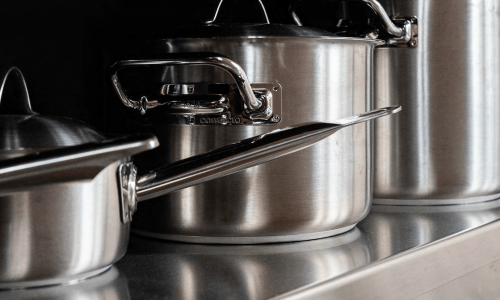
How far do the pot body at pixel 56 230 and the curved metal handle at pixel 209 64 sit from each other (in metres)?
0.13

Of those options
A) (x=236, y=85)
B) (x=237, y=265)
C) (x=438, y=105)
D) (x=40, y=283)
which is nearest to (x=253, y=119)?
(x=236, y=85)

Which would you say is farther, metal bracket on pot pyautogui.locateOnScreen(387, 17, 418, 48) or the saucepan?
metal bracket on pot pyautogui.locateOnScreen(387, 17, 418, 48)

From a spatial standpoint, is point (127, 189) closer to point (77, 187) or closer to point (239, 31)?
point (77, 187)

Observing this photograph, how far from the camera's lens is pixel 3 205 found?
54cm

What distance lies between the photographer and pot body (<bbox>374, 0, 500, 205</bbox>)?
3.19 ft

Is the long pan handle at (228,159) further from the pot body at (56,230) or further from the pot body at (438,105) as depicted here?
the pot body at (438,105)

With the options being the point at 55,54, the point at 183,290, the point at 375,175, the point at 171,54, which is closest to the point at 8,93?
the point at 55,54

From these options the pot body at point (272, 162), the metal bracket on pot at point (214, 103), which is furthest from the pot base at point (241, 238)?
the metal bracket on pot at point (214, 103)

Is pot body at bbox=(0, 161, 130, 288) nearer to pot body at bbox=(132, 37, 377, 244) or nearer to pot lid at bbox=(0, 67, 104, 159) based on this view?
pot lid at bbox=(0, 67, 104, 159)

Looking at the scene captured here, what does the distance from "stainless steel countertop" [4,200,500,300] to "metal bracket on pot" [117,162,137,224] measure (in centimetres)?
6

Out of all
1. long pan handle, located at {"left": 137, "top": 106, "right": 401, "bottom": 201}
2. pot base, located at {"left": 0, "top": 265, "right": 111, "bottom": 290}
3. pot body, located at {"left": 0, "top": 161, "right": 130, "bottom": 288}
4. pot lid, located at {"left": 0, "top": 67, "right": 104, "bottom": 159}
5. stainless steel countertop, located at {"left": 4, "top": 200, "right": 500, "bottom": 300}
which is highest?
pot lid, located at {"left": 0, "top": 67, "right": 104, "bottom": 159}

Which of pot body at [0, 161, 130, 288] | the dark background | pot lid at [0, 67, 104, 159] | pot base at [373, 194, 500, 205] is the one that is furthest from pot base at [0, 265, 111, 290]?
pot base at [373, 194, 500, 205]

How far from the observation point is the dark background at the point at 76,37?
2.67 ft

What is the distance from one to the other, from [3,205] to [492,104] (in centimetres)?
69
